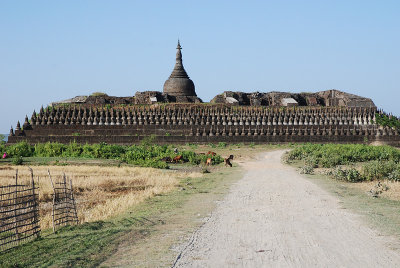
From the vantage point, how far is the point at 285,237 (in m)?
8.55

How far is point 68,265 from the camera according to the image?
7324 mm

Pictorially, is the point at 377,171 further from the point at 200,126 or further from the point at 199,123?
the point at 199,123

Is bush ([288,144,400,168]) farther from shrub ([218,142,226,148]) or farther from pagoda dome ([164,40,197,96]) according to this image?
pagoda dome ([164,40,197,96])

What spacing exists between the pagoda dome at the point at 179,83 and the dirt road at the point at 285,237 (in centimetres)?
3255

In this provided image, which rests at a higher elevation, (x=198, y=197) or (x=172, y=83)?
(x=172, y=83)

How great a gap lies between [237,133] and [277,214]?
26018 millimetres

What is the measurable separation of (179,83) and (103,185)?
2936 cm

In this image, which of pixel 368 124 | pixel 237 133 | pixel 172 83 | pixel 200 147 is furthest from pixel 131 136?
pixel 368 124

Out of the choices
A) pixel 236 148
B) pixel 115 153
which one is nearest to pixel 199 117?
pixel 236 148

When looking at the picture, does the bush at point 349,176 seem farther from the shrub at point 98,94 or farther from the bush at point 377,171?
the shrub at point 98,94

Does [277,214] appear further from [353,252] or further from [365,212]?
[353,252]

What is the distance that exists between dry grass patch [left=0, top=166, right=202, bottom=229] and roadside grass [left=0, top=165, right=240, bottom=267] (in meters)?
0.75

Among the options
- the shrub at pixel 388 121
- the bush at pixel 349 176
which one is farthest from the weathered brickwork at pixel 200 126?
the bush at pixel 349 176

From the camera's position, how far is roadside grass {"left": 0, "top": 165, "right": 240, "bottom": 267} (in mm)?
7645
